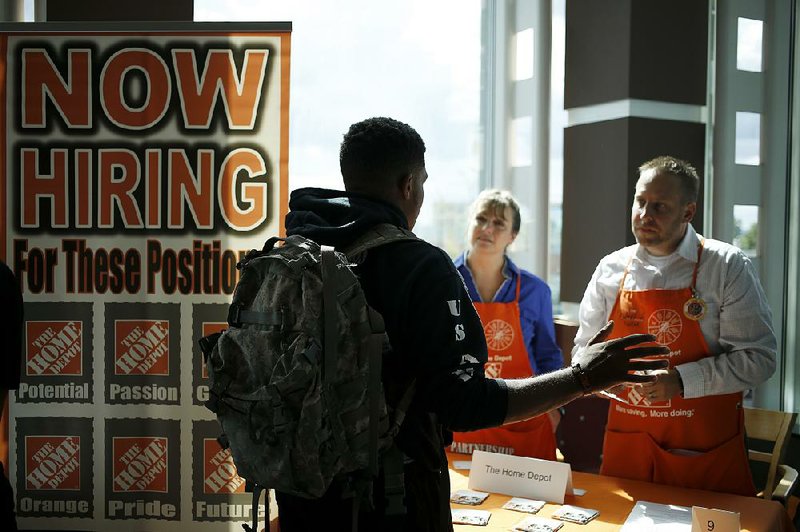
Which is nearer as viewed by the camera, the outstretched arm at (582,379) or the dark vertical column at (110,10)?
the outstretched arm at (582,379)

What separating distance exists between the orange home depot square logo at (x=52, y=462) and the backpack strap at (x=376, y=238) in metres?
2.14

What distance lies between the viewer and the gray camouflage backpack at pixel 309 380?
1125 mm

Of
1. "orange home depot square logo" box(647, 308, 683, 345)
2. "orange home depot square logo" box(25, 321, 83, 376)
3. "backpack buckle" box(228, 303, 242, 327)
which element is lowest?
"orange home depot square logo" box(25, 321, 83, 376)

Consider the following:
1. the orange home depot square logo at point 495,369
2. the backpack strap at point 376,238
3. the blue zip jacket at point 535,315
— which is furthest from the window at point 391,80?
the backpack strap at point 376,238

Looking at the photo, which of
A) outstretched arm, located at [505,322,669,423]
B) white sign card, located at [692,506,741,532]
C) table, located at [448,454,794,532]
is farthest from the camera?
table, located at [448,454,794,532]

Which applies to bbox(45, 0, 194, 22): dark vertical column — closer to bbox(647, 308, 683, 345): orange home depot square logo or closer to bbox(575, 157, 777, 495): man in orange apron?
bbox(575, 157, 777, 495): man in orange apron

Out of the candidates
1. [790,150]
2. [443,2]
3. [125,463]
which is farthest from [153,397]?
[790,150]

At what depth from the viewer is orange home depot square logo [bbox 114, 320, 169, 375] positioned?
9.21 ft

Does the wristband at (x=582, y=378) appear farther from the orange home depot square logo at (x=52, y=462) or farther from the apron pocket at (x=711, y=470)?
the orange home depot square logo at (x=52, y=462)

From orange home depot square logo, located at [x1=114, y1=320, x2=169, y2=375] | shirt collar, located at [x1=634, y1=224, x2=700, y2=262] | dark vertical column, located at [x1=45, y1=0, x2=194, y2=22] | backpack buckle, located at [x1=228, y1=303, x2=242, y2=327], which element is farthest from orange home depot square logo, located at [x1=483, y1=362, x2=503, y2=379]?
dark vertical column, located at [x1=45, y1=0, x2=194, y2=22]

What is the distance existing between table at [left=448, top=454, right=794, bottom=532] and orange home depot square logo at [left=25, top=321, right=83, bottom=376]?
1688 millimetres

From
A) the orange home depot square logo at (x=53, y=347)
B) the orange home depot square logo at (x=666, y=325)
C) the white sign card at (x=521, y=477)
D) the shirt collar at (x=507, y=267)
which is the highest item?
the shirt collar at (x=507, y=267)

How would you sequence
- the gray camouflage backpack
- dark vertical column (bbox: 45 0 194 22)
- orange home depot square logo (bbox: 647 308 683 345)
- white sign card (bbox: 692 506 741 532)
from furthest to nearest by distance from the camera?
dark vertical column (bbox: 45 0 194 22) → orange home depot square logo (bbox: 647 308 683 345) → white sign card (bbox: 692 506 741 532) → the gray camouflage backpack

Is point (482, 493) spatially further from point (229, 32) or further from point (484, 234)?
point (229, 32)
